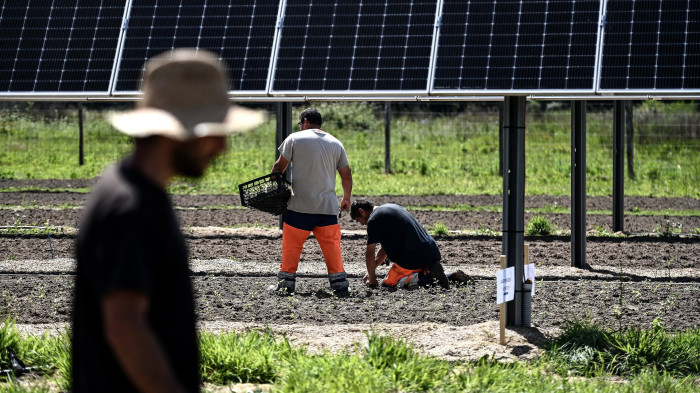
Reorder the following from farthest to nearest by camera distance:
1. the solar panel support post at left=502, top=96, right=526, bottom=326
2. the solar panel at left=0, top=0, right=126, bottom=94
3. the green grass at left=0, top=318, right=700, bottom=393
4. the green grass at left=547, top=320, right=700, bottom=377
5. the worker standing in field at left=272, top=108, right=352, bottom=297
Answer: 1. the solar panel at left=0, top=0, right=126, bottom=94
2. the worker standing in field at left=272, top=108, right=352, bottom=297
3. the solar panel support post at left=502, top=96, right=526, bottom=326
4. the green grass at left=547, top=320, right=700, bottom=377
5. the green grass at left=0, top=318, right=700, bottom=393

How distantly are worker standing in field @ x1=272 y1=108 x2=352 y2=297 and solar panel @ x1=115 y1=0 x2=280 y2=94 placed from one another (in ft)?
6.54

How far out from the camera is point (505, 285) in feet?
26.2

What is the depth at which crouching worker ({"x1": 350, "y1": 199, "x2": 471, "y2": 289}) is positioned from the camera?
10.5 meters

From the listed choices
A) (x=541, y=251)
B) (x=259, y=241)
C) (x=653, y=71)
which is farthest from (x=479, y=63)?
(x=259, y=241)

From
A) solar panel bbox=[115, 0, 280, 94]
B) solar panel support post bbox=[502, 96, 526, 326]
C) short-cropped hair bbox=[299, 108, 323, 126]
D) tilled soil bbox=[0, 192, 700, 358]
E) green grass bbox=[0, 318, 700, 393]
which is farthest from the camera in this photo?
solar panel bbox=[115, 0, 280, 94]

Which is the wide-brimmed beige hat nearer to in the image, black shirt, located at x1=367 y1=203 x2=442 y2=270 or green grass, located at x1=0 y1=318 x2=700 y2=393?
green grass, located at x1=0 y1=318 x2=700 y2=393

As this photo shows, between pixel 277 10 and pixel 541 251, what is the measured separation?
4.57 metres

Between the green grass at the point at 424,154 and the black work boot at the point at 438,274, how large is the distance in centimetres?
1075

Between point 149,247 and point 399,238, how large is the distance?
7.53 metres

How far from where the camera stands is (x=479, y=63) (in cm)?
1012

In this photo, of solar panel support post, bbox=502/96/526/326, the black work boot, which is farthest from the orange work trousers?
solar panel support post, bbox=502/96/526/326

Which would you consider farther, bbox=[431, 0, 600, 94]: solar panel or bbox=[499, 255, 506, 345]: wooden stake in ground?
bbox=[431, 0, 600, 94]: solar panel

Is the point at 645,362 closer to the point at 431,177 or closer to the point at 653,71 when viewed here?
the point at 653,71

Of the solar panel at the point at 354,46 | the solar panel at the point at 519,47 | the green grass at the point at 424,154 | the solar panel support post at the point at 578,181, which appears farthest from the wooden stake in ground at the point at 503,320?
the green grass at the point at 424,154
